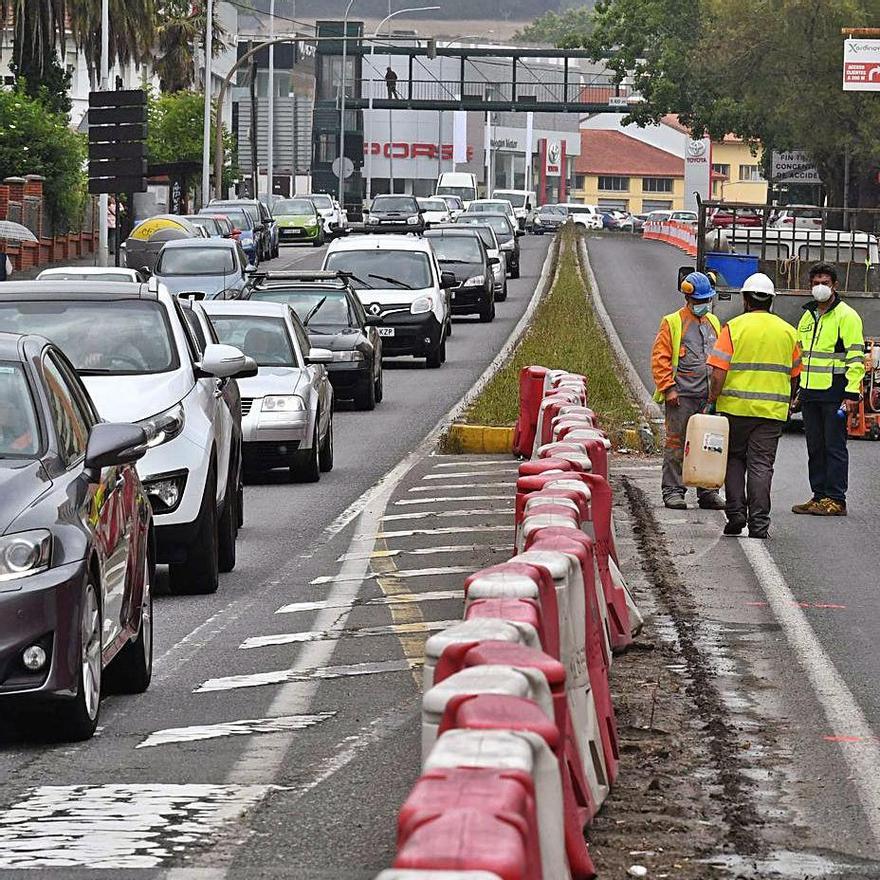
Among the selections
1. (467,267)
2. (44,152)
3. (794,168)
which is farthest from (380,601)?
(794,168)

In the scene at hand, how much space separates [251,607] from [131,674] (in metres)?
2.36

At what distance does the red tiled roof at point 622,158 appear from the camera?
160625 millimetres

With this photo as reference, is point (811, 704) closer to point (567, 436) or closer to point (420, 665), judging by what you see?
point (420, 665)

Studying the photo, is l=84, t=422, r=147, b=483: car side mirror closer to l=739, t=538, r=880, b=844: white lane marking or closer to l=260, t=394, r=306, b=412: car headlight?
l=739, t=538, r=880, b=844: white lane marking

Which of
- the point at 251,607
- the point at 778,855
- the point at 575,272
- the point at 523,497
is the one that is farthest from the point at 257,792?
the point at 575,272

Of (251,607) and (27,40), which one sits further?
(27,40)

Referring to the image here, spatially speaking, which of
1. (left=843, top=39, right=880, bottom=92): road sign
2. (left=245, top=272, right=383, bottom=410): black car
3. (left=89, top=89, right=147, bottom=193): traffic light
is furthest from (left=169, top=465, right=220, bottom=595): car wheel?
(left=843, top=39, right=880, bottom=92): road sign

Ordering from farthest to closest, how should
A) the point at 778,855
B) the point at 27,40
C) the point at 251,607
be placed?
the point at 27,40
the point at 251,607
the point at 778,855

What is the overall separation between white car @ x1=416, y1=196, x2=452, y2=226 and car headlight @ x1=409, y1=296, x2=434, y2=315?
149 ft

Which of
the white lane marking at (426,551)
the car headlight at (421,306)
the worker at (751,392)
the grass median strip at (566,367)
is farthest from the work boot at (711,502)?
the car headlight at (421,306)

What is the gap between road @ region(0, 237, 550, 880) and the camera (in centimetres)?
636

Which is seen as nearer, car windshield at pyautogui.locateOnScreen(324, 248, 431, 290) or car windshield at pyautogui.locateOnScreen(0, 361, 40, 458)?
car windshield at pyautogui.locateOnScreen(0, 361, 40, 458)

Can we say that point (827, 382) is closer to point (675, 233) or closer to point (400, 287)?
point (400, 287)

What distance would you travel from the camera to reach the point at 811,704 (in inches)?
346
